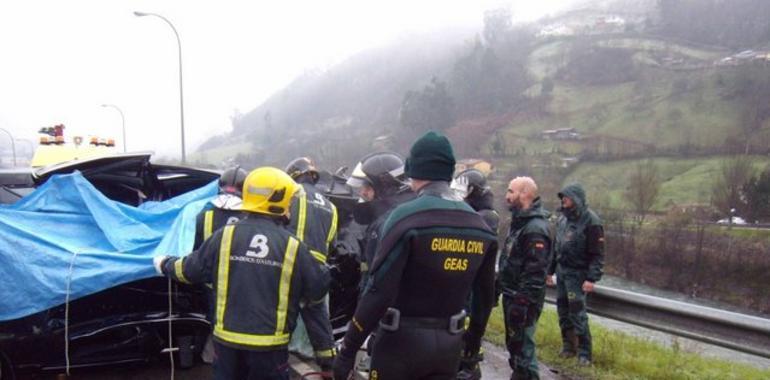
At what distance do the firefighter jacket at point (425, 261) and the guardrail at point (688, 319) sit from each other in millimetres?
2543

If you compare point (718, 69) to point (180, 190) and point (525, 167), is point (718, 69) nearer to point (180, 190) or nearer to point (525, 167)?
point (525, 167)

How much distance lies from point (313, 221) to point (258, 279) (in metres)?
1.44

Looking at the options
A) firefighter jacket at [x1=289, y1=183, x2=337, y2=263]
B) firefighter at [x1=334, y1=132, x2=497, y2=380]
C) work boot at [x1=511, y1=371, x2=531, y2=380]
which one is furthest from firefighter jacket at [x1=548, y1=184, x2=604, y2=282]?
firefighter at [x1=334, y1=132, x2=497, y2=380]

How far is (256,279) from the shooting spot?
3.16 m

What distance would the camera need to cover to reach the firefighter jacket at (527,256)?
4.67 meters

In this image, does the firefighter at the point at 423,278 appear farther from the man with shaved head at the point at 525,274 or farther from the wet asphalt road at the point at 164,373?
the wet asphalt road at the point at 164,373

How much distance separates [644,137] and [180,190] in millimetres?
87100

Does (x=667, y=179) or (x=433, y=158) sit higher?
(x=433, y=158)

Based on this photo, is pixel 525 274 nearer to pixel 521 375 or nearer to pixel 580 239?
pixel 521 375

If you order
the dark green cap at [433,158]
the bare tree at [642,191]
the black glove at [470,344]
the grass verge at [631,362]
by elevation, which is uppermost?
the dark green cap at [433,158]

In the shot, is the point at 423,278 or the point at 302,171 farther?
the point at 302,171

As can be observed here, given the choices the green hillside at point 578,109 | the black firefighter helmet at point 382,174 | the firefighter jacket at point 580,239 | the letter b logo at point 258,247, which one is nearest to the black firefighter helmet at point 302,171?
the black firefighter helmet at point 382,174

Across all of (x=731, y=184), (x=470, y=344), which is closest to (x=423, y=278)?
(x=470, y=344)

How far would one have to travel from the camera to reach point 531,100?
101562 millimetres
